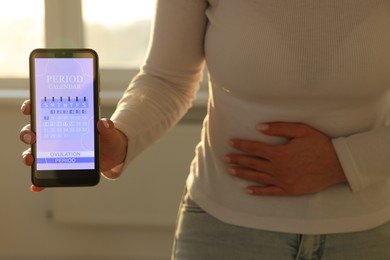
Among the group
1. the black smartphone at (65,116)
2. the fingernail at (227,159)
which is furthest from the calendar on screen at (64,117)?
the fingernail at (227,159)

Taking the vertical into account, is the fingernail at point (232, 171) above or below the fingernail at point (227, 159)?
below

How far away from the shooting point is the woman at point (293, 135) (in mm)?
932

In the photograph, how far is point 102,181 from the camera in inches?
84.4

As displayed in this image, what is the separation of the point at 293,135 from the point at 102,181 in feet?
4.16

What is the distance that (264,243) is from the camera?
0.96 meters

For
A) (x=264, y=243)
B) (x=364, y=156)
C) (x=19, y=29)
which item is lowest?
(x=19, y=29)

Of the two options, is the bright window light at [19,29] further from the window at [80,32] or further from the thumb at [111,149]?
the thumb at [111,149]

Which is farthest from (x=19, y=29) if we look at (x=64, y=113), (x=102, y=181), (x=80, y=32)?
(x=64, y=113)

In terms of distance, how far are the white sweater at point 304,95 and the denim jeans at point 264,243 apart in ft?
0.04

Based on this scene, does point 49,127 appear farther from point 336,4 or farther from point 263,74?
point 336,4

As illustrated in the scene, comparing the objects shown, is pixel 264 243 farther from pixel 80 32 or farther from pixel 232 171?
pixel 80 32

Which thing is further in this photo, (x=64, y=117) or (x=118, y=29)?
(x=118, y=29)

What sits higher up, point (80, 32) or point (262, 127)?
point (262, 127)

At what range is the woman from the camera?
3.06 ft
